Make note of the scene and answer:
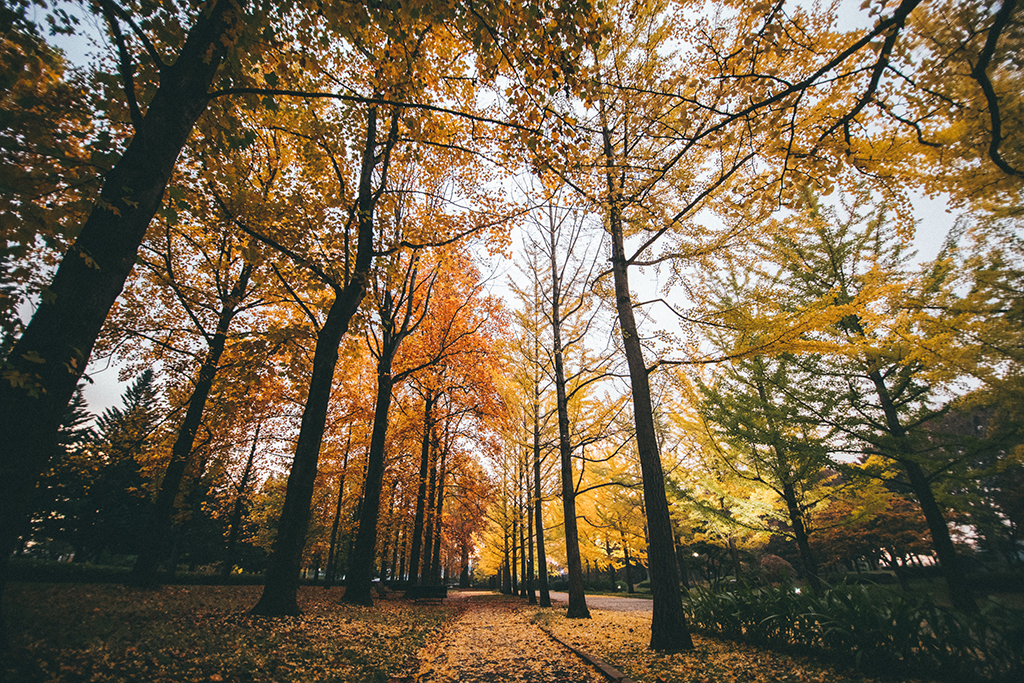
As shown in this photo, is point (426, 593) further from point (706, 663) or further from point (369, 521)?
point (706, 663)

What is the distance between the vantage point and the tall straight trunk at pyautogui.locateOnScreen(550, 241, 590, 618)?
1045 cm

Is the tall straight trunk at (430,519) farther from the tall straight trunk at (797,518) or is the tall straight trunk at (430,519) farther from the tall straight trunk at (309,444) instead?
the tall straight trunk at (797,518)

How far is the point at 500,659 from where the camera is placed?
5727mm

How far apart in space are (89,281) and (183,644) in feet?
12.1

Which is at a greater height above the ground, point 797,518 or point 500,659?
point 797,518

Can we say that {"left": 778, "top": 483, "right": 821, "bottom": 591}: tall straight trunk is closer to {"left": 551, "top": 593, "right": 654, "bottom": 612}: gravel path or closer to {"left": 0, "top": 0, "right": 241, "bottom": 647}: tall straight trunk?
{"left": 551, "top": 593, "right": 654, "bottom": 612}: gravel path

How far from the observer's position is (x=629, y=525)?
62.8 feet

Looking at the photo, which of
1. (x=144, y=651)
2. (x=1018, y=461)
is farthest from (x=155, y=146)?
(x=1018, y=461)

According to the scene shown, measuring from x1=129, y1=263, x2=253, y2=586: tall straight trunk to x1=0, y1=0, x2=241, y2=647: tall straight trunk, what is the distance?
8.67m

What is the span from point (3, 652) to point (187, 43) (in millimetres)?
5636

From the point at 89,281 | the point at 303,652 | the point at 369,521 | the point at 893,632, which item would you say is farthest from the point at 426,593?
the point at 89,281

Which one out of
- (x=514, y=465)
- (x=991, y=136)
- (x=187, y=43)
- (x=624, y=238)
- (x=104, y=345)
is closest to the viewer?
(x=187, y=43)

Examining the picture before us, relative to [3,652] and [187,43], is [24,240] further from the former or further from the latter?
[3,652]

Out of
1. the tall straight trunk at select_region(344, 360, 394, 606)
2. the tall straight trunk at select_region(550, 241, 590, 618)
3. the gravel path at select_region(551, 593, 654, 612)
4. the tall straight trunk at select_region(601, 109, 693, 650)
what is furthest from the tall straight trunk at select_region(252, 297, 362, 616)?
the gravel path at select_region(551, 593, 654, 612)
